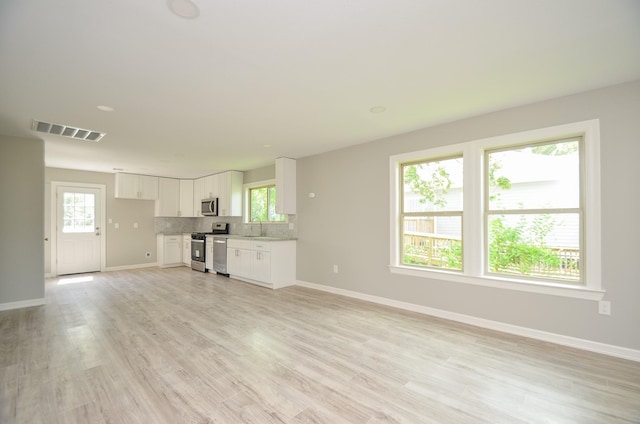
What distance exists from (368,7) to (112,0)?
144 centimetres

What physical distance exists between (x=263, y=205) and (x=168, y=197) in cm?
319

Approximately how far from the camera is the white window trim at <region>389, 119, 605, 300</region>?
261cm

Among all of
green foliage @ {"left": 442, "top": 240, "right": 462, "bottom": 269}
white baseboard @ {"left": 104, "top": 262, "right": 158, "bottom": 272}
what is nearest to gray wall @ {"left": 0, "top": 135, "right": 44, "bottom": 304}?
white baseboard @ {"left": 104, "top": 262, "right": 158, "bottom": 272}

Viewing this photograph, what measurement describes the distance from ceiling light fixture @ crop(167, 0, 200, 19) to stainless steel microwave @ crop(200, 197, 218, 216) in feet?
18.7

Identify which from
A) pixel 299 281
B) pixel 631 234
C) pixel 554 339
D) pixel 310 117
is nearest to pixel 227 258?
pixel 299 281

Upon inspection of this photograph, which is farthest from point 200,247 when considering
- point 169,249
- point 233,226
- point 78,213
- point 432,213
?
point 432,213

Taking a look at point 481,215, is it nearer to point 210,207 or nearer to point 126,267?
point 210,207

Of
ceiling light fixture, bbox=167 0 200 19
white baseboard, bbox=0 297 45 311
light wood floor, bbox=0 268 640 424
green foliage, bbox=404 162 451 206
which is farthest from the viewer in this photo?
Answer: white baseboard, bbox=0 297 45 311

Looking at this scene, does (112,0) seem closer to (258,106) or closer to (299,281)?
(258,106)

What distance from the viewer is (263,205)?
643cm

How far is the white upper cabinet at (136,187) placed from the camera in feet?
22.6

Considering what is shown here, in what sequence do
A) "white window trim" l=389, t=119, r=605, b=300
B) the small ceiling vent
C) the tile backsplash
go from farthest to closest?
the tile backsplash, the small ceiling vent, "white window trim" l=389, t=119, r=605, b=300

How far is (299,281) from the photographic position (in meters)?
5.38

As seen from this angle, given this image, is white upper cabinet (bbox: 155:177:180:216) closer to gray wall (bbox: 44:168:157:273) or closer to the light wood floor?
gray wall (bbox: 44:168:157:273)
